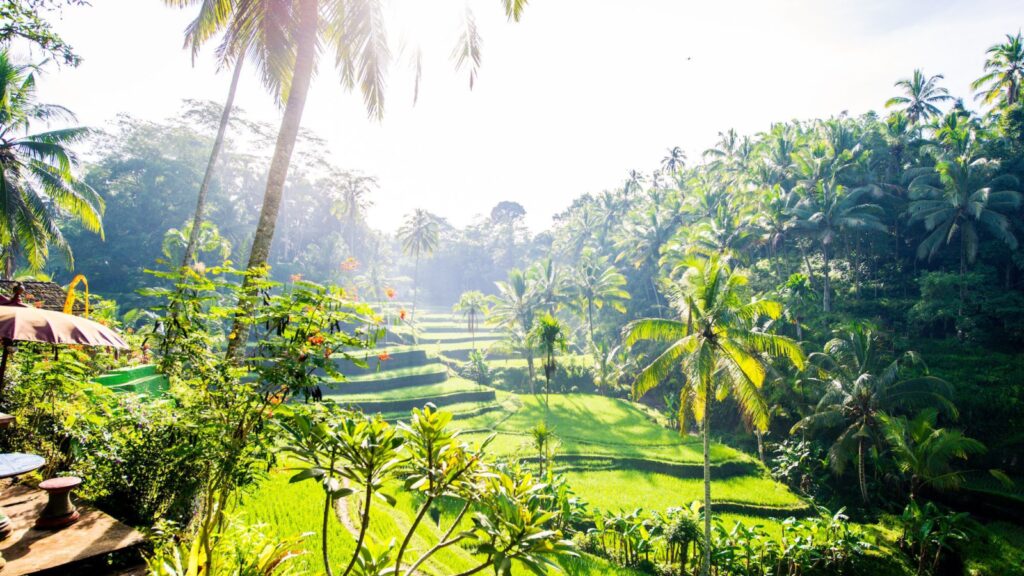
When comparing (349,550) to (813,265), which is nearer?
(349,550)

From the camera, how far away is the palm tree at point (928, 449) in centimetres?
1412

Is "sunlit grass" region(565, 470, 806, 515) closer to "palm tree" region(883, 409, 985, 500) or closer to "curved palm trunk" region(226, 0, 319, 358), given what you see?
"palm tree" region(883, 409, 985, 500)

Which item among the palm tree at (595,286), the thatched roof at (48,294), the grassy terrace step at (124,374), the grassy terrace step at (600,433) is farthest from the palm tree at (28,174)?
the palm tree at (595,286)

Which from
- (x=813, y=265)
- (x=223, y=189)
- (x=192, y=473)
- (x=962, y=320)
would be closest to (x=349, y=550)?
(x=192, y=473)

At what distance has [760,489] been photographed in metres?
16.5

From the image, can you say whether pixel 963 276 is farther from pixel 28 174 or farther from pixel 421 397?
pixel 28 174

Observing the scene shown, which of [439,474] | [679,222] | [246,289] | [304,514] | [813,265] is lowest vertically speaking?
[304,514]

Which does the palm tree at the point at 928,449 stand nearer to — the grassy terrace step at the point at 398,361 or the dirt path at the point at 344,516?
the dirt path at the point at 344,516

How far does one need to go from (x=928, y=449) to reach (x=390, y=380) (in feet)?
76.4

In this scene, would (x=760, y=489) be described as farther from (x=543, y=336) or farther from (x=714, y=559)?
(x=543, y=336)

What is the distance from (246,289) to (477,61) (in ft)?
16.3

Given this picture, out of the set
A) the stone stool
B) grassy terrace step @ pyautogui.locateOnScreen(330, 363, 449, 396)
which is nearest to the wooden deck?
the stone stool

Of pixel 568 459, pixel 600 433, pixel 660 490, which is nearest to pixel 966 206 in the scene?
pixel 600 433

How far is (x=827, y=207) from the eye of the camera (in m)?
24.0
